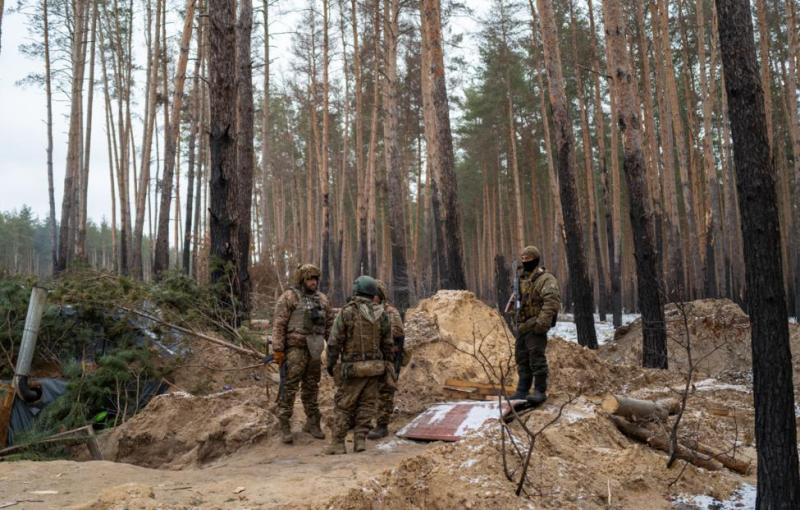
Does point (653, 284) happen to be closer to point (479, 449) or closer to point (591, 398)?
point (591, 398)

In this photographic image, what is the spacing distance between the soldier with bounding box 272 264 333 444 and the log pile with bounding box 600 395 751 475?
9.21 ft

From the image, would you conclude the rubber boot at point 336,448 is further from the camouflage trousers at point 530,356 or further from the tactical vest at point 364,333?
the camouflage trousers at point 530,356

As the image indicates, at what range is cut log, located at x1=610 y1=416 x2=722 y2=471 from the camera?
5.02 metres

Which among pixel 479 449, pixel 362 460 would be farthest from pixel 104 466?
pixel 479 449

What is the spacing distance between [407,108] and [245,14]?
51.3ft

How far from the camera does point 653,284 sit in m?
8.80

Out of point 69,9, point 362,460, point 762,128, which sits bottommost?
point 362,460

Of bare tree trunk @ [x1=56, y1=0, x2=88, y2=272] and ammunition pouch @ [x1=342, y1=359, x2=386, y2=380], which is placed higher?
bare tree trunk @ [x1=56, y1=0, x2=88, y2=272]

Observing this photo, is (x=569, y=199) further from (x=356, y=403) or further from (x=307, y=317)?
(x=356, y=403)

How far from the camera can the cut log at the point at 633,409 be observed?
5.58m

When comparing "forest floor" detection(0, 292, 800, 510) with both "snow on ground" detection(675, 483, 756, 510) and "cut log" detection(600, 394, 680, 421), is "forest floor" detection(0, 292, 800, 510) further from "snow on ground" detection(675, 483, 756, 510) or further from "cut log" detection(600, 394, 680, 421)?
"cut log" detection(600, 394, 680, 421)

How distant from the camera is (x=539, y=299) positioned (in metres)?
6.25

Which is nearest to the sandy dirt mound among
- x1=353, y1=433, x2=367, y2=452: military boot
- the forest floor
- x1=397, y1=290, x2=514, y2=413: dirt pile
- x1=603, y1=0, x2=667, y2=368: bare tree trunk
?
x1=603, y1=0, x2=667, y2=368: bare tree trunk

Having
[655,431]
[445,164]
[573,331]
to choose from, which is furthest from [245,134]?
[573,331]
